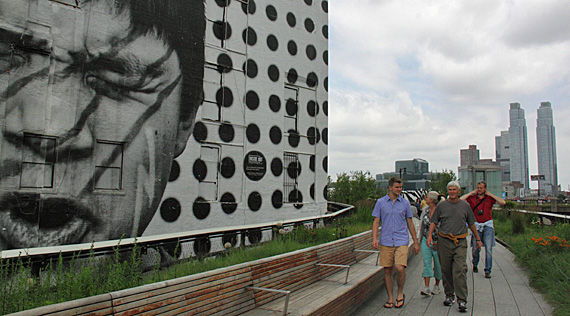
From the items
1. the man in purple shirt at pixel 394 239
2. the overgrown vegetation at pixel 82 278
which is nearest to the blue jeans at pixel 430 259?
the man in purple shirt at pixel 394 239

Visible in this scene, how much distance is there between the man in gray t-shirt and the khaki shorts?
71 cm

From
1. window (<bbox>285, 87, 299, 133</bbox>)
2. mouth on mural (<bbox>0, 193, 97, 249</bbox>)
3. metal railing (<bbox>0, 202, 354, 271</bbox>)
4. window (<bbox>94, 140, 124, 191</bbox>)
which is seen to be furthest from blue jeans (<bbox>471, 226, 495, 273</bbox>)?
window (<bbox>285, 87, 299, 133</bbox>)

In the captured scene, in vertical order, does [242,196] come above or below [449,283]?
above

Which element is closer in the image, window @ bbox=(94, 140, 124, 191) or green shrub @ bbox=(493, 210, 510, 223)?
window @ bbox=(94, 140, 124, 191)

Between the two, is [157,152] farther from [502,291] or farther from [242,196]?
[502,291]

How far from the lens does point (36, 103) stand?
1127 centimetres

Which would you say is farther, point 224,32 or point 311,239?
point 224,32

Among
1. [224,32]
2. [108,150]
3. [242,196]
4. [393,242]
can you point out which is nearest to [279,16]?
[224,32]

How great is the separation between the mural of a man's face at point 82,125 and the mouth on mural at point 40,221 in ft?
0.08

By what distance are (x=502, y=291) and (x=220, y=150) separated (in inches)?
423

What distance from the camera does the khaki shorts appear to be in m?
6.46

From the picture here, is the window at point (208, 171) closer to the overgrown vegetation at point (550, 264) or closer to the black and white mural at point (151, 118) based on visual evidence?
the black and white mural at point (151, 118)

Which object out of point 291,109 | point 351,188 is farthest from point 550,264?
point 351,188

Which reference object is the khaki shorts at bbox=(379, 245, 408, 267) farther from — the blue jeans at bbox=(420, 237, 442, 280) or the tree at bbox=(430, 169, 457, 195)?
the tree at bbox=(430, 169, 457, 195)
